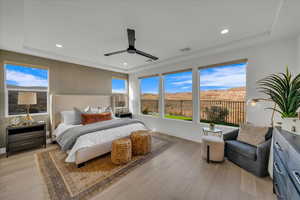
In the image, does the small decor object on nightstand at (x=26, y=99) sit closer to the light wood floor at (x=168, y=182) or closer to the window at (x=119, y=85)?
the light wood floor at (x=168, y=182)

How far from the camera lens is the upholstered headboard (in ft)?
11.0

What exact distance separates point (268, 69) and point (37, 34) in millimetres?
4971

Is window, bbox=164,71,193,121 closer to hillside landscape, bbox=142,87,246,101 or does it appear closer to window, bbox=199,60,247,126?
hillside landscape, bbox=142,87,246,101

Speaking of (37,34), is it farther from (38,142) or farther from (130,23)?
(38,142)

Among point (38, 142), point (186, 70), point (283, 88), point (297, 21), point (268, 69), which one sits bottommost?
point (38, 142)

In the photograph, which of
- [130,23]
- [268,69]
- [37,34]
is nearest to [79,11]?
[130,23]

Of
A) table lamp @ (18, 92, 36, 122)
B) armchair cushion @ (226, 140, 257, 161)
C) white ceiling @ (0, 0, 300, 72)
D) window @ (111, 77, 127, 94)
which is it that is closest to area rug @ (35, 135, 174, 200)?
table lamp @ (18, 92, 36, 122)

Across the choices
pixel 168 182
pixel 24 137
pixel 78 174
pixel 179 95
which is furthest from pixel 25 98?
pixel 179 95

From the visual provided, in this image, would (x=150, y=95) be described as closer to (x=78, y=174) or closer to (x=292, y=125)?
(x=78, y=174)

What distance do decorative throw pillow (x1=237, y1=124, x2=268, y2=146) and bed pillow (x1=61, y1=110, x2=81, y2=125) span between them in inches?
167

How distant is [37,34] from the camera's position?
228 centimetres

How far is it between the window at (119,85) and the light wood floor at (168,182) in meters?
3.53

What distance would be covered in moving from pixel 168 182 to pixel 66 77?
4.26 metres

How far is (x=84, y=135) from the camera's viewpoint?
2.33 m
